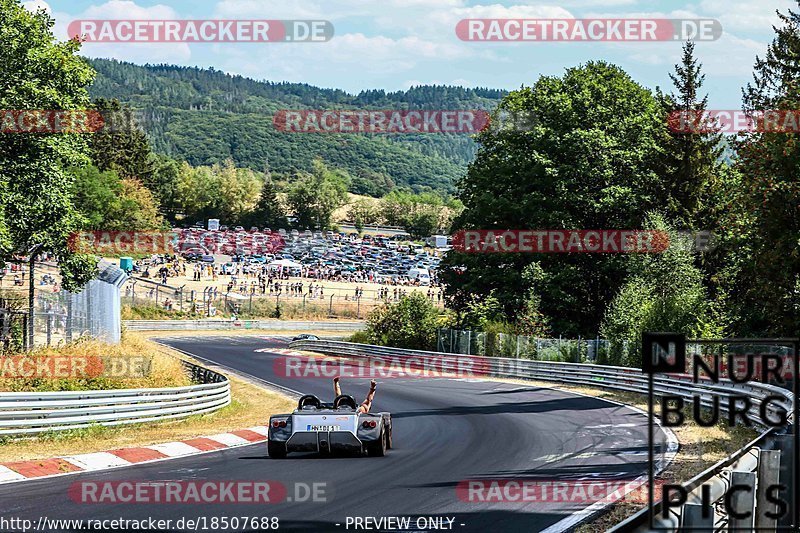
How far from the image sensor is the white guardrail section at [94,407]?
16.4 meters

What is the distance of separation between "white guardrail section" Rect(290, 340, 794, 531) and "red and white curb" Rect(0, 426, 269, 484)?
346 inches

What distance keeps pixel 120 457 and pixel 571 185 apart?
111ft

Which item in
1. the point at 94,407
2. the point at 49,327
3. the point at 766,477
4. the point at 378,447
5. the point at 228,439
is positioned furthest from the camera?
the point at 49,327

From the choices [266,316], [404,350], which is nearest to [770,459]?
[404,350]

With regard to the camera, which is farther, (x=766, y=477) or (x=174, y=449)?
(x=174, y=449)

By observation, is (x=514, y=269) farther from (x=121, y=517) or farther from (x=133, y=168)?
(x=133, y=168)

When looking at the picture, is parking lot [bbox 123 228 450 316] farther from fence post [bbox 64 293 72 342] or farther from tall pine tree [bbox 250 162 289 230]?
fence post [bbox 64 293 72 342]

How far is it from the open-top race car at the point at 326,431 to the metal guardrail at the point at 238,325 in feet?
158

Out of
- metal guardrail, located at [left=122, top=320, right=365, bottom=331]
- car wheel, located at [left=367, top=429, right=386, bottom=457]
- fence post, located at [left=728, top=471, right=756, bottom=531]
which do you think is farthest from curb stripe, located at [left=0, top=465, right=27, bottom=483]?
metal guardrail, located at [left=122, top=320, right=365, bottom=331]

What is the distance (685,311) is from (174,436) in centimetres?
2192

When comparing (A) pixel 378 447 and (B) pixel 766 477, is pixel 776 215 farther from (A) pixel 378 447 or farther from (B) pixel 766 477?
(B) pixel 766 477

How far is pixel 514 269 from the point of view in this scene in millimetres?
46906

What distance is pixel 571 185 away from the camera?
149 feet

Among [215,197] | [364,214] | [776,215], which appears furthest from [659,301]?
[364,214]
